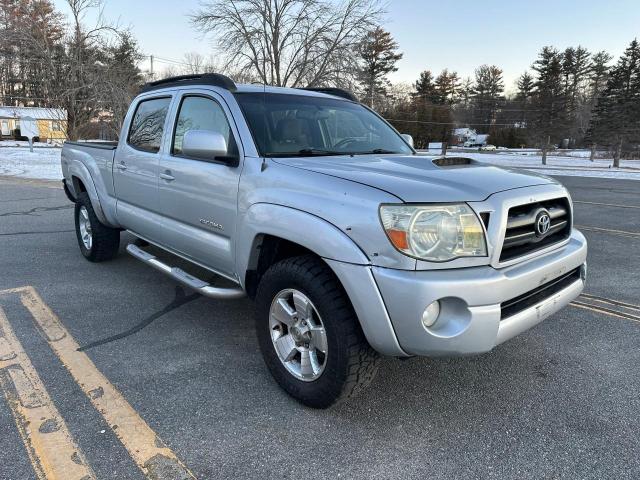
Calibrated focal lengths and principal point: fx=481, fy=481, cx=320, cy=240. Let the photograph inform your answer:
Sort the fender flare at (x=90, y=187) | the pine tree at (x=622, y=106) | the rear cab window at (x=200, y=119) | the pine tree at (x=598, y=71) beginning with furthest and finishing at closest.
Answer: the pine tree at (x=598, y=71), the pine tree at (x=622, y=106), the fender flare at (x=90, y=187), the rear cab window at (x=200, y=119)

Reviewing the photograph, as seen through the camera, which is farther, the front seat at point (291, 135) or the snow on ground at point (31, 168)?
the snow on ground at point (31, 168)

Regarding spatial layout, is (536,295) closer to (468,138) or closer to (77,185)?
(77,185)

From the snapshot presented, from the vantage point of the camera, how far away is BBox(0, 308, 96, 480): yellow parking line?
222cm

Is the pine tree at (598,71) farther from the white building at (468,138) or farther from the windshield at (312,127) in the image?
the windshield at (312,127)

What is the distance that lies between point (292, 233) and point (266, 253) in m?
0.47

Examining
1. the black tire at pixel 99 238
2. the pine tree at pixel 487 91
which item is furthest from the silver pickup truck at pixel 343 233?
the pine tree at pixel 487 91

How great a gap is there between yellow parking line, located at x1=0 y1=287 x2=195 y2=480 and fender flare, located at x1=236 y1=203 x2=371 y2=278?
1.06m

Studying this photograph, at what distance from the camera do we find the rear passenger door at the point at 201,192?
3270 mm

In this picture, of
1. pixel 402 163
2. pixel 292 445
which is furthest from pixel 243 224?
pixel 292 445

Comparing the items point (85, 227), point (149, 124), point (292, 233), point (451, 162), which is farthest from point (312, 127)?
point (85, 227)

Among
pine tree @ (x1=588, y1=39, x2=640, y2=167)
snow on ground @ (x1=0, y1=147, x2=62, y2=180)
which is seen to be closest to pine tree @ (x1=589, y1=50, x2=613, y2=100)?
pine tree @ (x1=588, y1=39, x2=640, y2=167)

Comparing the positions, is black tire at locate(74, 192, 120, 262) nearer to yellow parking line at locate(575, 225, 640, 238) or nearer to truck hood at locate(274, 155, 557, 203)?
truck hood at locate(274, 155, 557, 203)

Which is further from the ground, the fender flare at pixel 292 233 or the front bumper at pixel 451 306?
the fender flare at pixel 292 233

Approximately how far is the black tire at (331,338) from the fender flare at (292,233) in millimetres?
142
